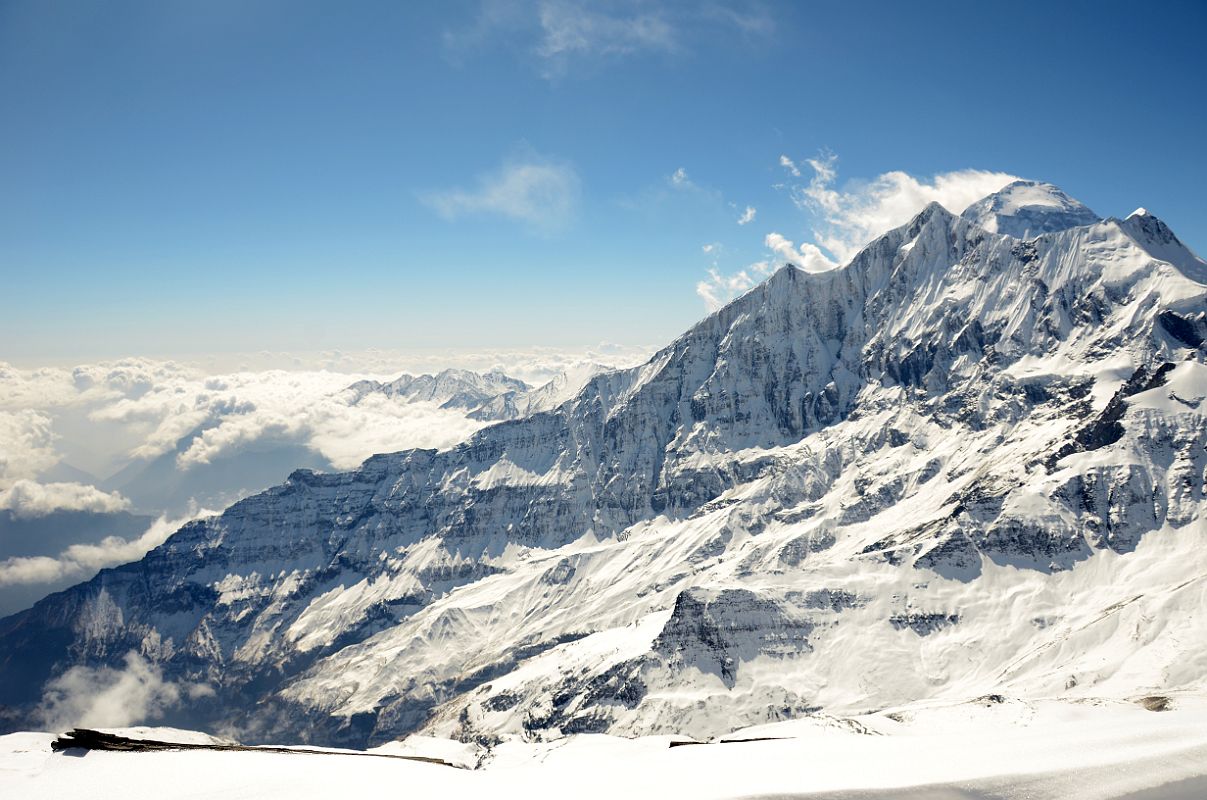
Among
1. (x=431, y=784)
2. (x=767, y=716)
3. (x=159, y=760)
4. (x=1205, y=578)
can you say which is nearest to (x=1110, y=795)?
(x=431, y=784)

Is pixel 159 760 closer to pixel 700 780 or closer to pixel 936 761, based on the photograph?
pixel 700 780

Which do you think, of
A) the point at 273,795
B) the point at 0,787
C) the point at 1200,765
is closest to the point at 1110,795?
the point at 1200,765

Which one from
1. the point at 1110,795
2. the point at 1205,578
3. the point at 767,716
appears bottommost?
the point at 767,716

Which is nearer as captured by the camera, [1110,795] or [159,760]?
[1110,795]

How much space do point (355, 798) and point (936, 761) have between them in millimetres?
14797

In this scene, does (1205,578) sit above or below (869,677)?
above

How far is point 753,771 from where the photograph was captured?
1847cm

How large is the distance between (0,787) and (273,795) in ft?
27.5

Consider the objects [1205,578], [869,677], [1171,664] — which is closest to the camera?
[1171,664]

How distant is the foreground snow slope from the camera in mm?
17062

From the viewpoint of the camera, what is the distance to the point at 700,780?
58.7ft

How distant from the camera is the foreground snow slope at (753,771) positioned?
17062 mm

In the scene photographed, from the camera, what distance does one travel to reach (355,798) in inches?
729

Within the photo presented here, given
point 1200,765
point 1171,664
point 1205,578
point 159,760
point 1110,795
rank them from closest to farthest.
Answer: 1. point 1110,795
2. point 1200,765
3. point 159,760
4. point 1171,664
5. point 1205,578
